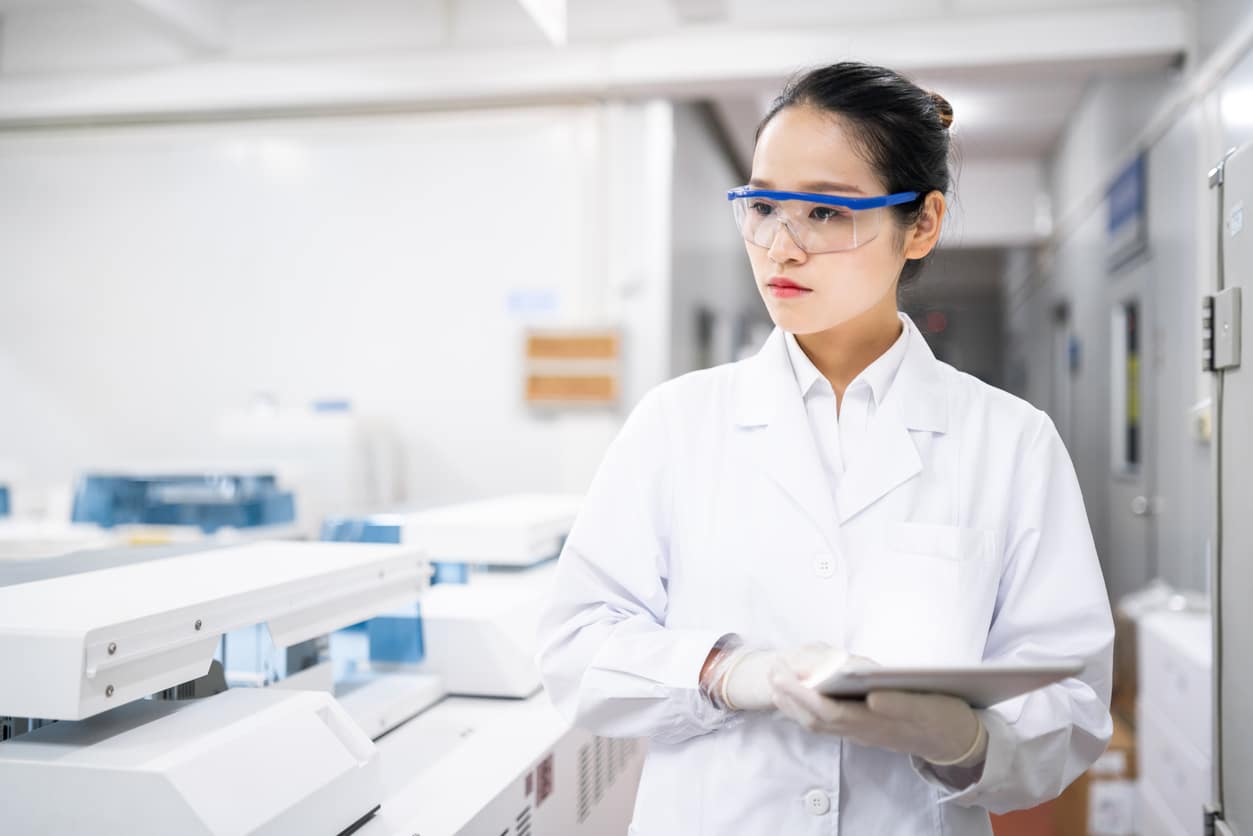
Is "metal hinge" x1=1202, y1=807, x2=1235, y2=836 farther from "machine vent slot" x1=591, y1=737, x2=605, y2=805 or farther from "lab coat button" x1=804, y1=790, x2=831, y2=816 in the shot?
"machine vent slot" x1=591, y1=737, x2=605, y2=805

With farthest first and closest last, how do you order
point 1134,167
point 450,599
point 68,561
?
1. point 1134,167
2. point 450,599
3. point 68,561

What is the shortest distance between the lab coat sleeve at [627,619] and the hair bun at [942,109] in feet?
1.66

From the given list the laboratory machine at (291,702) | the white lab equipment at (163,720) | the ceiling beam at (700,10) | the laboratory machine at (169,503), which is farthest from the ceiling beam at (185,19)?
the white lab equipment at (163,720)

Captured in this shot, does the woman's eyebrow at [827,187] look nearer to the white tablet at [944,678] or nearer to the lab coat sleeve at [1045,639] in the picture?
the lab coat sleeve at [1045,639]

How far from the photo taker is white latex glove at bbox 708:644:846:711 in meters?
0.95

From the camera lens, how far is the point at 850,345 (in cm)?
126

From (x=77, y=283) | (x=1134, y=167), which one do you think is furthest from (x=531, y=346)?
(x=1134, y=167)

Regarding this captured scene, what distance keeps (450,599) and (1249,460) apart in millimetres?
1414

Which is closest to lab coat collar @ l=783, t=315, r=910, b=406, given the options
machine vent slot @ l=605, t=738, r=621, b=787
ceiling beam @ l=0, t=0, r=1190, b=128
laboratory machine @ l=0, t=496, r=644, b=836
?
laboratory machine @ l=0, t=496, r=644, b=836

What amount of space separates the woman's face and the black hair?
0.05 feet

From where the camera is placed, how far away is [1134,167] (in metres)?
4.38

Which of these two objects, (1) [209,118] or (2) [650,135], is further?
(1) [209,118]

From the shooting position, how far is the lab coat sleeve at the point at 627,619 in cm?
109

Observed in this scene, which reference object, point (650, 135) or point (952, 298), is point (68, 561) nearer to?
point (650, 135)
